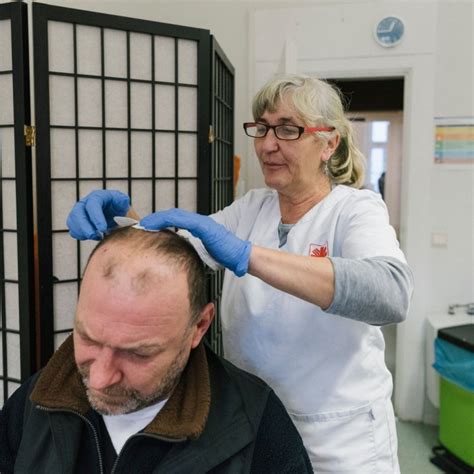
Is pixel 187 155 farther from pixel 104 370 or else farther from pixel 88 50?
pixel 104 370

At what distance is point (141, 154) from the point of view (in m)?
1.86

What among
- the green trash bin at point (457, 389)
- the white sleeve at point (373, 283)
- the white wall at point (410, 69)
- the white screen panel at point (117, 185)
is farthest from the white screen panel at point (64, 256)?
the green trash bin at point (457, 389)

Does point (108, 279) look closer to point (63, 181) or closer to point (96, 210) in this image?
point (96, 210)

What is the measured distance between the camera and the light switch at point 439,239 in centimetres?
295

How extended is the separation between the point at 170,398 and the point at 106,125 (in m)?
1.08

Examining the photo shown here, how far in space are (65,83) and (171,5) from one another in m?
1.50

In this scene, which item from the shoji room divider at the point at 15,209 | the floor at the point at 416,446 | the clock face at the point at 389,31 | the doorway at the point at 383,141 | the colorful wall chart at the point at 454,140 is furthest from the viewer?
the doorway at the point at 383,141

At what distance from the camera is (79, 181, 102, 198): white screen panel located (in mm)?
1790

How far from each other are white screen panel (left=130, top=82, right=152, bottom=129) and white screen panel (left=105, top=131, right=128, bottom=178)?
0.23 ft

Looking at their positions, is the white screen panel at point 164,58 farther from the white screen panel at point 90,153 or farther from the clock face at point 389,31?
the clock face at point 389,31

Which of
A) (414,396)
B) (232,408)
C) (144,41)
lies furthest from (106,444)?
(414,396)

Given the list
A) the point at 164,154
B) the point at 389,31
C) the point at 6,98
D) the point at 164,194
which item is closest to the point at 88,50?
the point at 6,98

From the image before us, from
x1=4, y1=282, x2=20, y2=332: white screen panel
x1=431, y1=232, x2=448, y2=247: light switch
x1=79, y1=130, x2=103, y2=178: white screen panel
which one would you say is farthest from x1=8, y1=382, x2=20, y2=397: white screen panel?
x1=431, y1=232, x2=448, y2=247: light switch

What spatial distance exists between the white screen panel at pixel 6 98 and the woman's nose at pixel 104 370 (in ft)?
3.62
